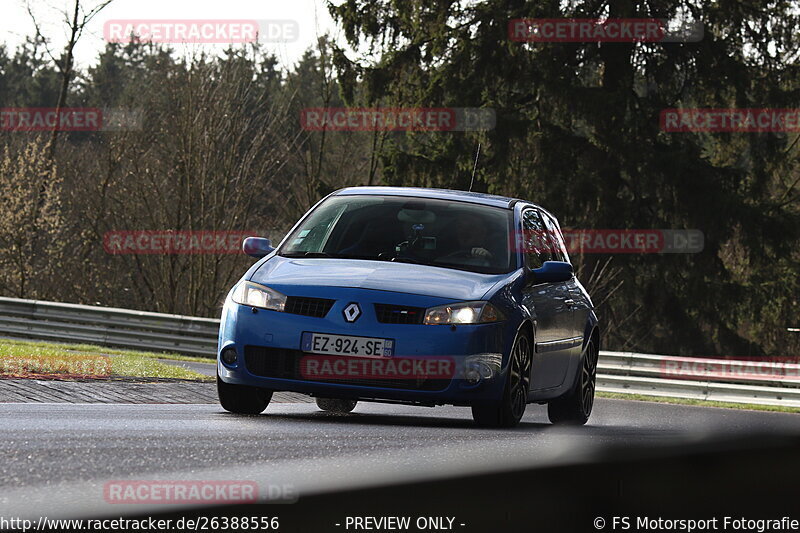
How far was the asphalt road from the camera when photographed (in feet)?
11.1

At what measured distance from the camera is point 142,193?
35.4m

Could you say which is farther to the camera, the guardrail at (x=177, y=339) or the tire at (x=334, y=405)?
the guardrail at (x=177, y=339)

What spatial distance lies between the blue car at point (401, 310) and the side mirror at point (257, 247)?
0.05 feet

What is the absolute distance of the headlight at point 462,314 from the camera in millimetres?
8219

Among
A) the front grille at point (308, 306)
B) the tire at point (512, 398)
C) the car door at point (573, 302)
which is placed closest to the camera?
the front grille at point (308, 306)

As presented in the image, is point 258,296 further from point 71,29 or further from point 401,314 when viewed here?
point 71,29

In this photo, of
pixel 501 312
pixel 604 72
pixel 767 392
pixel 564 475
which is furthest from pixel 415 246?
pixel 604 72

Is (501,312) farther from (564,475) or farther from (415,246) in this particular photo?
(564,475)

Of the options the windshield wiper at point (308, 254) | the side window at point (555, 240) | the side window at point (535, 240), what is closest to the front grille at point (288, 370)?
the windshield wiper at point (308, 254)

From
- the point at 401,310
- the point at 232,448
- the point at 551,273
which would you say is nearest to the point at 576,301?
the point at 551,273

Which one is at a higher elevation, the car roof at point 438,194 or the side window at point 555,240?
the car roof at point 438,194

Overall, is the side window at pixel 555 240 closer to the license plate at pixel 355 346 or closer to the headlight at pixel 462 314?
the headlight at pixel 462 314

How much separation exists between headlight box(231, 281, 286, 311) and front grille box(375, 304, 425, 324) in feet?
2.04

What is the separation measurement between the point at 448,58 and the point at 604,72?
3411 millimetres
